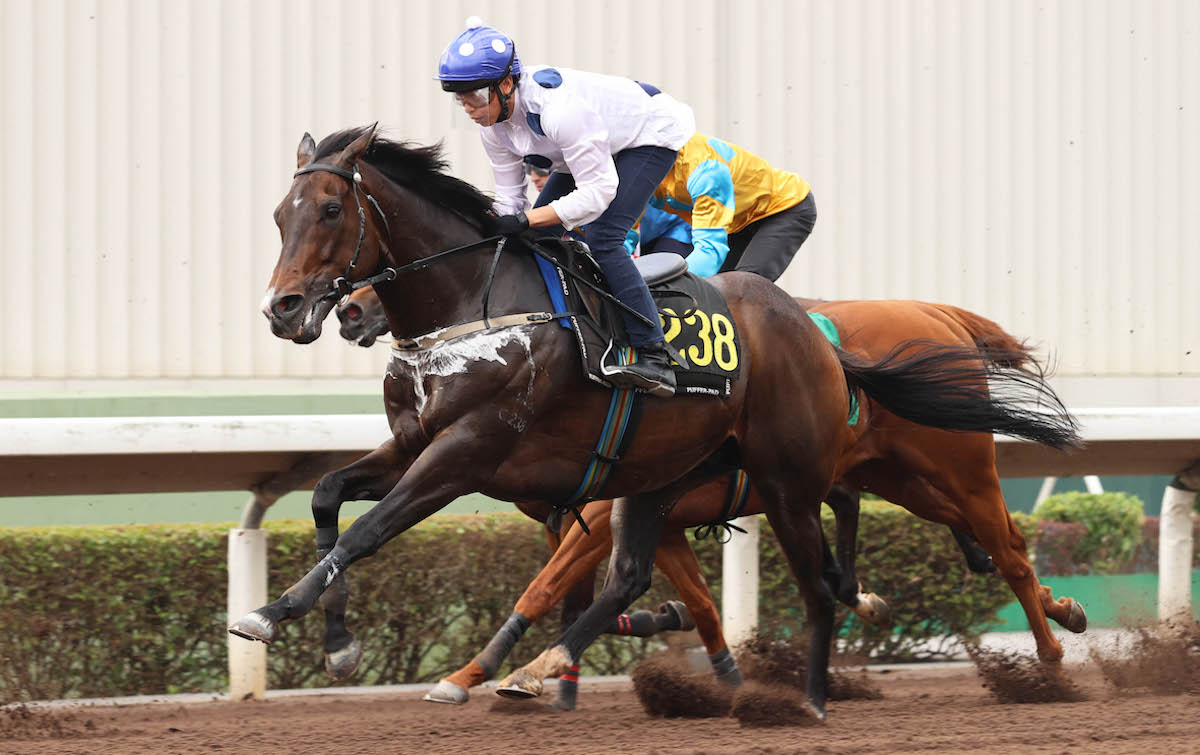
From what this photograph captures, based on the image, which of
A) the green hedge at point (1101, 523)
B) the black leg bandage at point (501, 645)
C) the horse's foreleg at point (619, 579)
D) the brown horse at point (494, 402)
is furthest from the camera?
the green hedge at point (1101, 523)

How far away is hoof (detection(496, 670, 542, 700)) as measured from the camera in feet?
12.5

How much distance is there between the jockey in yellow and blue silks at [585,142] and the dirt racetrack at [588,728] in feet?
3.19

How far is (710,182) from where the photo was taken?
4656 millimetres

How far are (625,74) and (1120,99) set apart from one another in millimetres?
2764

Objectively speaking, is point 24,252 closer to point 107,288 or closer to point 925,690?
point 107,288

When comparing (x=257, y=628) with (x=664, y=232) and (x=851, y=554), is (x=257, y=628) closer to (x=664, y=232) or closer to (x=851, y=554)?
(x=664, y=232)

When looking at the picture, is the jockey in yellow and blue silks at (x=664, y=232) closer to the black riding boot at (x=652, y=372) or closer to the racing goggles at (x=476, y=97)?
the black riding boot at (x=652, y=372)

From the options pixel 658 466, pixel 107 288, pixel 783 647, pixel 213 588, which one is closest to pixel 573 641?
pixel 658 466

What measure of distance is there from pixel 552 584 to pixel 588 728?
50 centimetres

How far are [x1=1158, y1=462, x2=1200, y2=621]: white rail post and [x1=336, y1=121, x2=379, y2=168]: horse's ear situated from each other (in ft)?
12.3

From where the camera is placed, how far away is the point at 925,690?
5.18 metres

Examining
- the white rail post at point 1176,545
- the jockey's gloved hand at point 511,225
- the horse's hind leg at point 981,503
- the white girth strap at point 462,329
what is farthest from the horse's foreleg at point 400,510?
the white rail post at point 1176,545

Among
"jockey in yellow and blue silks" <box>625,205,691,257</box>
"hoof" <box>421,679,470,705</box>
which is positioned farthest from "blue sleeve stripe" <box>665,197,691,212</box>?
"hoof" <box>421,679,470,705</box>

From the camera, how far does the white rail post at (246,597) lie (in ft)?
16.0
